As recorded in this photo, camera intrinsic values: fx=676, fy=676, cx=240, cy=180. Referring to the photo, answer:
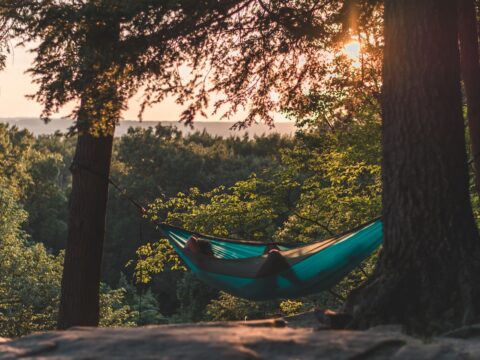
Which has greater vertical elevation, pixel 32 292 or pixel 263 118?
pixel 263 118

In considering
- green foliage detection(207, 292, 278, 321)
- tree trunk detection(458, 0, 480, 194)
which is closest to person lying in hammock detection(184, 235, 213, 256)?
tree trunk detection(458, 0, 480, 194)

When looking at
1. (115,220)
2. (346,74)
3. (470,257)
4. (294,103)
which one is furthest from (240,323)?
(115,220)

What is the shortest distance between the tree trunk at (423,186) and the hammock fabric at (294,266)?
1128 mm

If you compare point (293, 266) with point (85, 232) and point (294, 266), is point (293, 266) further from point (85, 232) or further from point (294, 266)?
point (85, 232)

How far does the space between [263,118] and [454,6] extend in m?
2.77

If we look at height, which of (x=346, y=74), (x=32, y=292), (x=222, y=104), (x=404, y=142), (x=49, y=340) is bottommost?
(x=32, y=292)

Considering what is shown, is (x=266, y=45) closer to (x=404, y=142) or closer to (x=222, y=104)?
(x=222, y=104)

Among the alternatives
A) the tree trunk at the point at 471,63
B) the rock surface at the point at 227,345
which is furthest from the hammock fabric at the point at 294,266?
the rock surface at the point at 227,345

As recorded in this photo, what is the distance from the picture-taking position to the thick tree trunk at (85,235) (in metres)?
5.18

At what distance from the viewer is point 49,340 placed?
2.83 meters

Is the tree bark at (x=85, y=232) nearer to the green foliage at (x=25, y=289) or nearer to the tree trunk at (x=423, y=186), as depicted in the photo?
the tree trunk at (x=423, y=186)

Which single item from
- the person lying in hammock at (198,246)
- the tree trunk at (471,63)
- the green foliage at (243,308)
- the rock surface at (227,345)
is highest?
the tree trunk at (471,63)

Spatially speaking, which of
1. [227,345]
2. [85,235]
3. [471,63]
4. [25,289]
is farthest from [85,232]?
[25,289]

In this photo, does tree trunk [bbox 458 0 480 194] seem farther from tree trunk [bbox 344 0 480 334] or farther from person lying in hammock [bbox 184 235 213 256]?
person lying in hammock [bbox 184 235 213 256]
